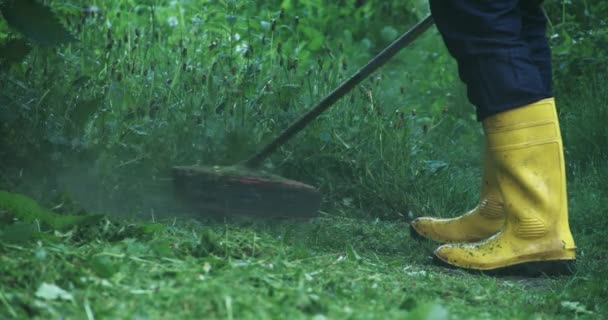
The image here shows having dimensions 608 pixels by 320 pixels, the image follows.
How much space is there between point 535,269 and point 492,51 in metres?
0.67

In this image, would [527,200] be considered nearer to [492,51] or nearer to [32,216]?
[492,51]

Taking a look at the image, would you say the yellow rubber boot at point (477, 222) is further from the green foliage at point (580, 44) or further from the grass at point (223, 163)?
the green foliage at point (580, 44)

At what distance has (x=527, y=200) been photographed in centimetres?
291

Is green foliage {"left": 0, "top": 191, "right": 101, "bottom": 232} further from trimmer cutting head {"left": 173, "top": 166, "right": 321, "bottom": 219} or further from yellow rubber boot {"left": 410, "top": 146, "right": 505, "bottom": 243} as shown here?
yellow rubber boot {"left": 410, "top": 146, "right": 505, "bottom": 243}

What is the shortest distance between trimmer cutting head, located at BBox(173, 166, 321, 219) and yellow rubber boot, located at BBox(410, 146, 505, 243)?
46 centimetres

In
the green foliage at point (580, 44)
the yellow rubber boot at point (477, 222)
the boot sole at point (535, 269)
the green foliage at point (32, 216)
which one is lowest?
the boot sole at point (535, 269)

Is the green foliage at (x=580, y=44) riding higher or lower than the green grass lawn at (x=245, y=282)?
higher

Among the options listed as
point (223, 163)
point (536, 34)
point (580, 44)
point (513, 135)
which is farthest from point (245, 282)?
point (580, 44)

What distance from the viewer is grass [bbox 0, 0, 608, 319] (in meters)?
2.08

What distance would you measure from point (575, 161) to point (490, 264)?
1583mm

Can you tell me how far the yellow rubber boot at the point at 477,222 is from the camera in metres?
3.25

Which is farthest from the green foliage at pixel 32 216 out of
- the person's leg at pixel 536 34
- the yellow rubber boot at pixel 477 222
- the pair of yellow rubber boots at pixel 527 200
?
the person's leg at pixel 536 34

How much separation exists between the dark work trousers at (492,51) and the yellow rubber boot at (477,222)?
35cm

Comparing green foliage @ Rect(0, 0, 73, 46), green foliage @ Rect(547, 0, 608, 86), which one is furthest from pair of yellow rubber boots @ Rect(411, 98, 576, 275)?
green foliage @ Rect(547, 0, 608, 86)
